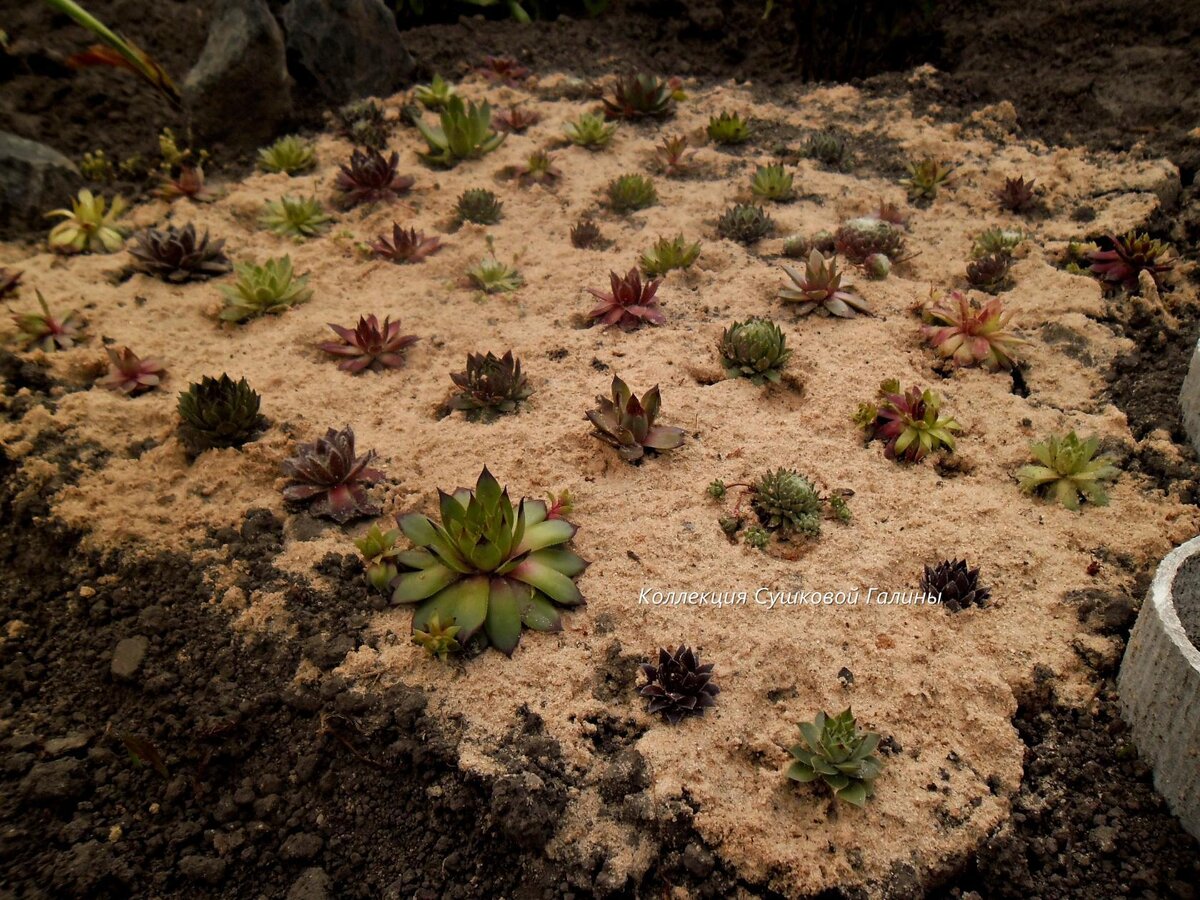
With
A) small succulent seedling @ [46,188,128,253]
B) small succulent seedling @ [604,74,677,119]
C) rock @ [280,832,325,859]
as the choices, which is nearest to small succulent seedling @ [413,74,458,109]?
small succulent seedling @ [604,74,677,119]

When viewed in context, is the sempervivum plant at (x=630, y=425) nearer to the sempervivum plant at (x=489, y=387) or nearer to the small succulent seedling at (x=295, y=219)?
the sempervivum plant at (x=489, y=387)

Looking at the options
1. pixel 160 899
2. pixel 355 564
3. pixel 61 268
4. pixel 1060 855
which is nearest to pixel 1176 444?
pixel 1060 855

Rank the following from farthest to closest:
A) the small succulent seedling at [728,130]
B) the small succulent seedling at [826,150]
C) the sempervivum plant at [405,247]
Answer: the small succulent seedling at [728,130] → the small succulent seedling at [826,150] → the sempervivum plant at [405,247]

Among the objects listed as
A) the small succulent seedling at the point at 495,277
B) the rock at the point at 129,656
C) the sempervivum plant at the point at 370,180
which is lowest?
the rock at the point at 129,656

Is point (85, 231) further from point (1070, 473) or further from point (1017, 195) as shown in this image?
point (1017, 195)

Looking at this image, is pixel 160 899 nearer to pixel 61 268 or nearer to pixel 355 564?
pixel 355 564

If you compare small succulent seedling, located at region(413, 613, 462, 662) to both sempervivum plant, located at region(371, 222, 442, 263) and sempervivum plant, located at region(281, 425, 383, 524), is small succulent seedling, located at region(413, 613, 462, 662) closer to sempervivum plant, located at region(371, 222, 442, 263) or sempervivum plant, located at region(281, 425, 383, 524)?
sempervivum plant, located at region(281, 425, 383, 524)

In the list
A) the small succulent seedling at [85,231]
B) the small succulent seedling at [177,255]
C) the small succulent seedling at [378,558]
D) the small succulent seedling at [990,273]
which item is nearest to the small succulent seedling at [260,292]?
the small succulent seedling at [177,255]

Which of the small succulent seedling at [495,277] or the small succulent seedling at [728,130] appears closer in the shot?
the small succulent seedling at [495,277]

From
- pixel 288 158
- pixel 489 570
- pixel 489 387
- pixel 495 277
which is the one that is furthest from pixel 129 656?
pixel 288 158
